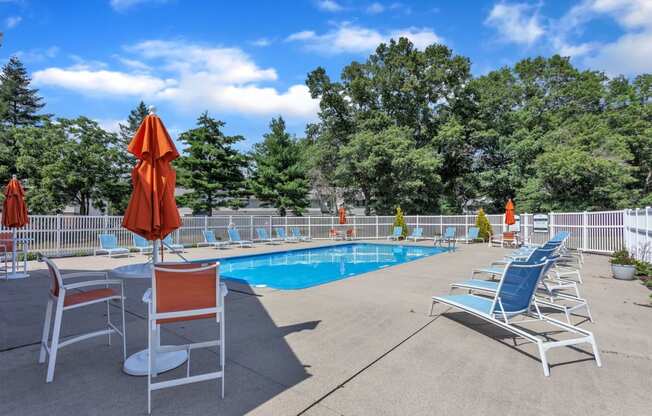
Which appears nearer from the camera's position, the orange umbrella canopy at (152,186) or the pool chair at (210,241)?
the orange umbrella canopy at (152,186)

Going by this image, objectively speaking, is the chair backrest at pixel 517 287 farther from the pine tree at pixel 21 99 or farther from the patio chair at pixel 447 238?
the pine tree at pixel 21 99

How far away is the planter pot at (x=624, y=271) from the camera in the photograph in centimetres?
703

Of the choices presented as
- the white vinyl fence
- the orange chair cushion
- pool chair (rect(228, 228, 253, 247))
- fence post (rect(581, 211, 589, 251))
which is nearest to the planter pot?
the white vinyl fence

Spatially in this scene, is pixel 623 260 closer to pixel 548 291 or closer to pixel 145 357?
pixel 548 291

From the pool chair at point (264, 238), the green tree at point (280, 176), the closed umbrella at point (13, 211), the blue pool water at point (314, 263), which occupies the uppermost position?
the green tree at point (280, 176)

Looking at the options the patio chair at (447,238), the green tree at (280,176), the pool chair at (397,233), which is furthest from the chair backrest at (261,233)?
the patio chair at (447,238)

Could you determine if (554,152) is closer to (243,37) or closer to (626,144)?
(626,144)

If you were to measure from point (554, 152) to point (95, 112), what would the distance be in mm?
27700

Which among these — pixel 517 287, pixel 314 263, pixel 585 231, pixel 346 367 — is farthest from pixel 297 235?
pixel 346 367

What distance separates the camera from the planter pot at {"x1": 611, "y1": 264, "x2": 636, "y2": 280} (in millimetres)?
7027

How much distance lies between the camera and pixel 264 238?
16.9 m

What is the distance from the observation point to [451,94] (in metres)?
25.3

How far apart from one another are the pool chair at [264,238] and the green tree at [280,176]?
6.98 meters

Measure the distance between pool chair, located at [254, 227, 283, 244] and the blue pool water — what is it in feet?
8.71
